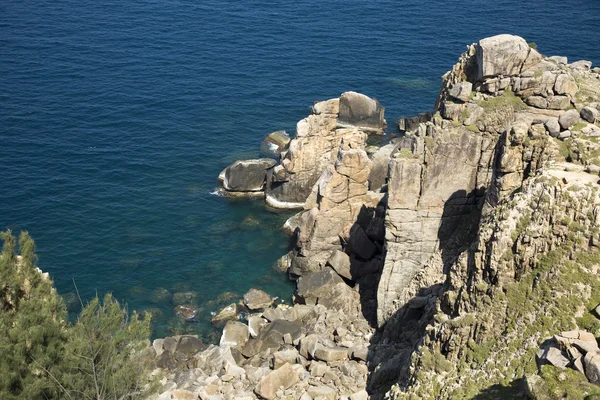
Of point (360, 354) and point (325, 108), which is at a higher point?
point (325, 108)

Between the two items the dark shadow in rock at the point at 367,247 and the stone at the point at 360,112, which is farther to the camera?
the stone at the point at 360,112

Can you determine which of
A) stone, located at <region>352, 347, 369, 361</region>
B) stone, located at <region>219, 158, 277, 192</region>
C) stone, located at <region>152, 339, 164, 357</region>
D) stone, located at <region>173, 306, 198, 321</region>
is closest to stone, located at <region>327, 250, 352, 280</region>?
stone, located at <region>352, 347, 369, 361</region>

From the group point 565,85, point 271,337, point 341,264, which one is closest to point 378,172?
point 341,264

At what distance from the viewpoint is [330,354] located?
168 feet

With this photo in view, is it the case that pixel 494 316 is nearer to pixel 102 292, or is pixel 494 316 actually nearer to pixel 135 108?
pixel 102 292

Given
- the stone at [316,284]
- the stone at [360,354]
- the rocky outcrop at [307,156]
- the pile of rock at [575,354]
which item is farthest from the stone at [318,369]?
the rocky outcrop at [307,156]

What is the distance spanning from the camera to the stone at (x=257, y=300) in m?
64.1

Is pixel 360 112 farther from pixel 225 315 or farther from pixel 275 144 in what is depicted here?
pixel 225 315

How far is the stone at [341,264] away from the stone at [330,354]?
11.7 m

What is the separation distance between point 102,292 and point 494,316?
40248 mm

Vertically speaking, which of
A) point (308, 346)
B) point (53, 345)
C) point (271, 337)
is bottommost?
point (271, 337)

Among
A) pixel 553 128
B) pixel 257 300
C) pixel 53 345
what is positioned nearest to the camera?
pixel 53 345

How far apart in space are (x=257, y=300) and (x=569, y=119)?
103 ft

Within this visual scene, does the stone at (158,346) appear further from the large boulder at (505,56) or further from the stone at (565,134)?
the stone at (565,134)
